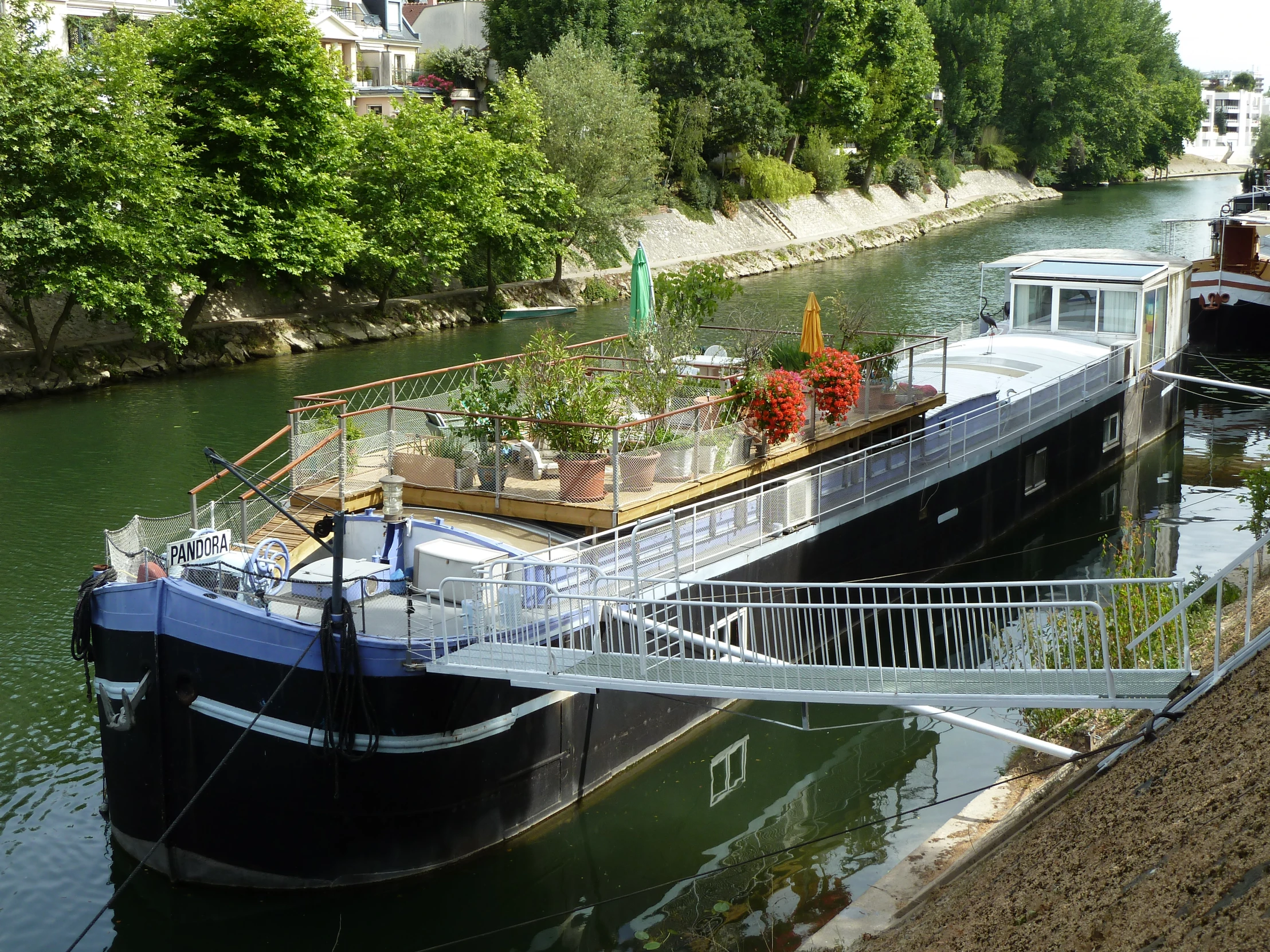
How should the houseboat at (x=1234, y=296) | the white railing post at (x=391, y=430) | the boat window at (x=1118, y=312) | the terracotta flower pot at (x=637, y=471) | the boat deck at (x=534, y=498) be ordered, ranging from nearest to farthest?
1. the boat deck at (x=534, y=498)
2. the terracotta flower pot at (x=637, y=471)
3. the white railing post at (x=391, y=430)
4. the boat window at (x=1118, y=312)
5. the houseboat at (x=1234, y=296)

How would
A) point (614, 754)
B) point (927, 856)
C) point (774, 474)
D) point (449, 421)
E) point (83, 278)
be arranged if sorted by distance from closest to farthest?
1. point (927, 856)
2. point (614, 754)
3. point (449, 421)
4. point (774, 474)
5. point (83, 278)

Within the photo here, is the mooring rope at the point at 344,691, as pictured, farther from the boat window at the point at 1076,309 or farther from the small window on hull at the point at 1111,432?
the boat window at the point at 1076,309

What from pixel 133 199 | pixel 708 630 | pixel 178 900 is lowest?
pixel 178 900

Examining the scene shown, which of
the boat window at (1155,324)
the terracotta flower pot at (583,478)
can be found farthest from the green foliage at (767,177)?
the terracotta flower pot at (583,478)

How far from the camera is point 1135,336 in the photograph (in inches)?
988

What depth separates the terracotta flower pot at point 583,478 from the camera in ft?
42.8

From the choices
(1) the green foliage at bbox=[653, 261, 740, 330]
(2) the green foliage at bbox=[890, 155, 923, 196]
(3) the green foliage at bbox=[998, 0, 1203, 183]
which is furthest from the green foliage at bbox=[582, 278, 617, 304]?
(3) the green foliage at bbox=[998, 0, 1203, 183]

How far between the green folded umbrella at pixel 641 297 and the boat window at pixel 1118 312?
11.4 metres

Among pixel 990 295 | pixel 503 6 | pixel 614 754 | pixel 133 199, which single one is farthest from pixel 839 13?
pixel 614 754

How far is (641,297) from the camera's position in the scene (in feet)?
58.6

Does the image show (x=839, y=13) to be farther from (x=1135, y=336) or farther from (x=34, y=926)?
(x=34, y=926)

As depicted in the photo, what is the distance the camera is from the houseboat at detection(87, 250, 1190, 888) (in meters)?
10.5

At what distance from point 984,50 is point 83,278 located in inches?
2752

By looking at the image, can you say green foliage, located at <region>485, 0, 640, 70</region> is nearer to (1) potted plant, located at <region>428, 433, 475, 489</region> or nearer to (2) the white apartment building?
(1) potted plant, located at <region>428, 433, 475, 489</region>
